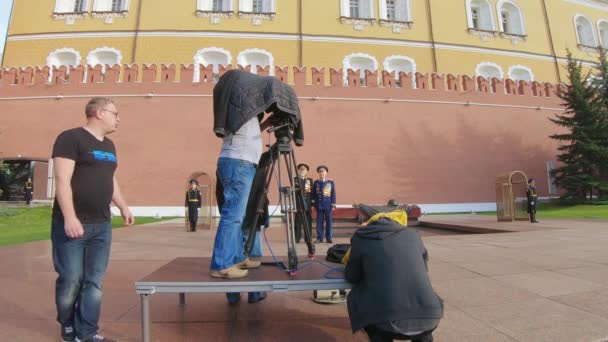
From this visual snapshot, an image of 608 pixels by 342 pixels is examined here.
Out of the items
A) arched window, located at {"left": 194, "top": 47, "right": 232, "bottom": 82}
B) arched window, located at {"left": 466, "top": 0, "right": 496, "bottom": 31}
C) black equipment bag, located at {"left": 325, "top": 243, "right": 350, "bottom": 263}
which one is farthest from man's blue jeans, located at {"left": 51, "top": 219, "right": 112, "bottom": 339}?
arched window, located at {"left": 466, "top": 0, "right": 496, "bottom": 31}

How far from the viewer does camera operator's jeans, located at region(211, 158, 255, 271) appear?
2.68 metres

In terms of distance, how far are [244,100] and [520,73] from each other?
27.4 m

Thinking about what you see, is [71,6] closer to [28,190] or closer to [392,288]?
[28,190]

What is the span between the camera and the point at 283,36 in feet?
73.9

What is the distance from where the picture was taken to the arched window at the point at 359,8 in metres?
23.8

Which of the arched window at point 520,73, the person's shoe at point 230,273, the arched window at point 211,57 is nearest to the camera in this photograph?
the person's shoe at point 230,273

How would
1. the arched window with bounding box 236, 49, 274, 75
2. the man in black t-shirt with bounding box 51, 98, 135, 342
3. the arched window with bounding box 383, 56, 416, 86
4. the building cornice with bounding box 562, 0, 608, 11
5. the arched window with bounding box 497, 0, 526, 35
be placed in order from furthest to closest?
the building cornice with bounding box 562, 0, 608, 11 < the arched window with bounding box 497, 0, 526, 35 < the arched window with bounding box 383, 56, 416, 86 < the arched window with bounding box 236, 49, 274, 75 < the man in black t-shirt with bounding box 51, 98, 135, 342

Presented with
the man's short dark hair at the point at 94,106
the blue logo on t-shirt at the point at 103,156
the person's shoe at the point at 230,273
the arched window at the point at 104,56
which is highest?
the arched window at the point at 104,56

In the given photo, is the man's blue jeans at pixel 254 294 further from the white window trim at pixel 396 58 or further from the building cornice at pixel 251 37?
the white window trim at pixel 396 58

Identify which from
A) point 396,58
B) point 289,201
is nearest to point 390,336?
point 289,201

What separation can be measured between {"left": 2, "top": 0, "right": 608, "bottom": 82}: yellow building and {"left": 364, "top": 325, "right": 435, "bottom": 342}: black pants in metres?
21.3

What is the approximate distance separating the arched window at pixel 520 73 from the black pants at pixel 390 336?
26.9m

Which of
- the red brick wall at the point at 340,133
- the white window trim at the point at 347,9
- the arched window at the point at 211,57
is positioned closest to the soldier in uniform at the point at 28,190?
the red brick wall at the point at 340,133

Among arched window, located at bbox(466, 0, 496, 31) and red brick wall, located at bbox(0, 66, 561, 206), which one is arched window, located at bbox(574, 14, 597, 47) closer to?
arched window, located at bbox(466, 0, 496, 31)
